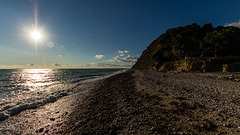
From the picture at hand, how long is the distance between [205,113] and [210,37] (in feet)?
127

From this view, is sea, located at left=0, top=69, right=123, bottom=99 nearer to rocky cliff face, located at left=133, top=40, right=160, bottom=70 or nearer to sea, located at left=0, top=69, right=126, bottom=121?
sea, located at left=0, top=69, right=126, bottom=121

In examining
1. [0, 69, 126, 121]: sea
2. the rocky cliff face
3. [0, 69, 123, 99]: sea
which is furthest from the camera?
the rocky cliff face

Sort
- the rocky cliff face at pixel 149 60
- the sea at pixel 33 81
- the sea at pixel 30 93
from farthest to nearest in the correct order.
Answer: the rocky cliff face at pixel 149 60, the sea at pixel 33 81, the sea at pixel 30 93

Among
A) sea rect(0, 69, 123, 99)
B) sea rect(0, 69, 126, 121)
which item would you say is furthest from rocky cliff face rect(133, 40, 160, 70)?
sea rect(0, 69, 126, 121)

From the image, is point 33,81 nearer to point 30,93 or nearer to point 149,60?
point 30,93

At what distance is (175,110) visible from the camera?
578cm

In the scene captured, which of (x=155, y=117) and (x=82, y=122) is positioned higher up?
(x=155, y=117)

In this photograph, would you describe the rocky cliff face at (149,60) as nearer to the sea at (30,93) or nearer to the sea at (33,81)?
the sea at (33,81)

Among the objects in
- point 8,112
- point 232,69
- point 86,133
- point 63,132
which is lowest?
point 8,112

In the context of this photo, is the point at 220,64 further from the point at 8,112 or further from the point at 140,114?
the point at 8,112

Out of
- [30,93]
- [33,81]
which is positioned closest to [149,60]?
[33,81]

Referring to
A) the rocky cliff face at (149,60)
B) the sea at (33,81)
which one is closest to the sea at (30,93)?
the sea at (33,81)

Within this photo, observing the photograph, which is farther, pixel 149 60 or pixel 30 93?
pixel 149 60

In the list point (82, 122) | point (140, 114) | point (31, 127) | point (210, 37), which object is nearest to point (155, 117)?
point (140, 114)
